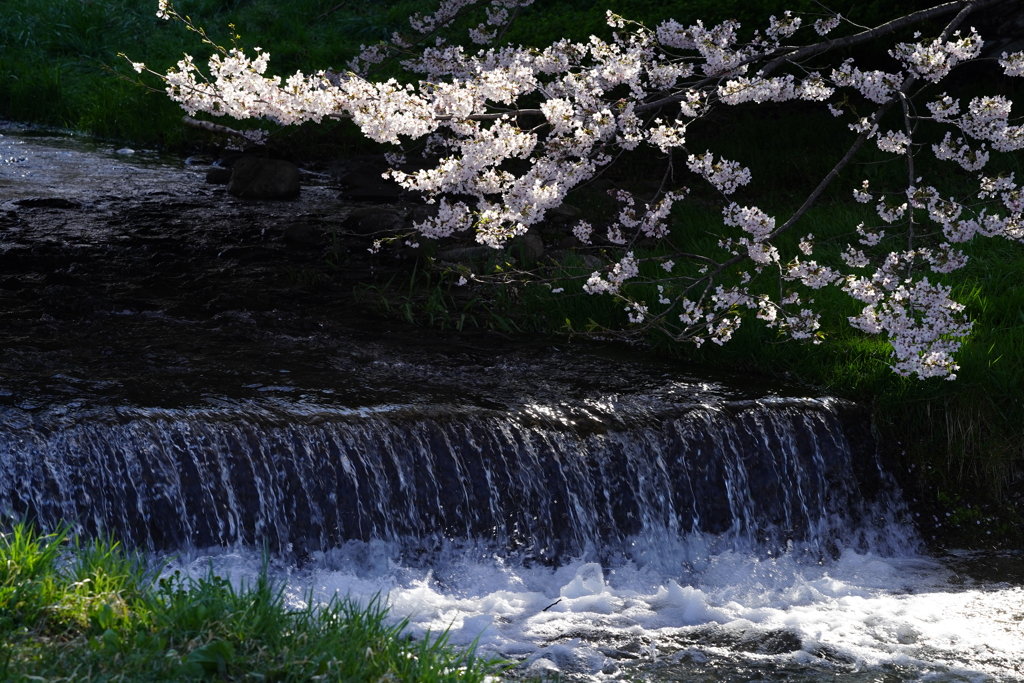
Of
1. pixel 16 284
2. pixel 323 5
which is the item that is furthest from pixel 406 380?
pixel 323 5

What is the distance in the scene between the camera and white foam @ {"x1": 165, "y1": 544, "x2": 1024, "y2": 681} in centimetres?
514

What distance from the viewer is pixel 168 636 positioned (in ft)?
11.8

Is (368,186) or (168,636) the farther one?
(368,186)

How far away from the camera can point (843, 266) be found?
29.7ft

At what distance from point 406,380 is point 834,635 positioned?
3.24 meters

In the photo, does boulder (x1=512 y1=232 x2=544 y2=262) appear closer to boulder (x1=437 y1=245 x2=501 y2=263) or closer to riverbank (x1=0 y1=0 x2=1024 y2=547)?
riverbank (x1=0 y1=0 x2=1024 y2=547)

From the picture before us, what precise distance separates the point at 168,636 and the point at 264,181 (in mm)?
9545

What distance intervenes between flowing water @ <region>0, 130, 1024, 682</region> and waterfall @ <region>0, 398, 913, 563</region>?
0.05 ft

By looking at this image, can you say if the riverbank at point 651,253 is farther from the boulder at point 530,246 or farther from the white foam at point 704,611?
the white foam at point 704,611

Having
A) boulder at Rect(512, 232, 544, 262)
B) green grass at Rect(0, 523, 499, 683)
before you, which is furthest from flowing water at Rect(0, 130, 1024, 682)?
boulder at Rect(512, 232, 544, 262)

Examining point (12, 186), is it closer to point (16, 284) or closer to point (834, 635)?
point (16, 284)

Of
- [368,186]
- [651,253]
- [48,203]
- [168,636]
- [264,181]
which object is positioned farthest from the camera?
[368,186]

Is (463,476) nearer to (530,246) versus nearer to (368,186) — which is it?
(530,246)

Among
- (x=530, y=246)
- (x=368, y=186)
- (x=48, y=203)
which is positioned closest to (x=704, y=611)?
(x=530, y=246)
